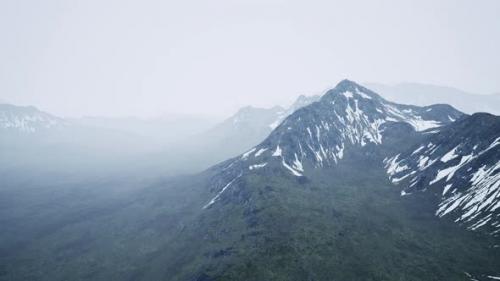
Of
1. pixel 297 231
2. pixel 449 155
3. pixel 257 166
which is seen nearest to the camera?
pixel 297 231

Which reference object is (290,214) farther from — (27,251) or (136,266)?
(27,251)

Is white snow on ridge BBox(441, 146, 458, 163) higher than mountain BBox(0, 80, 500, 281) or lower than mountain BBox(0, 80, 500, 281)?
higher

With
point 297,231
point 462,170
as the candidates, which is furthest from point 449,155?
point 297,231

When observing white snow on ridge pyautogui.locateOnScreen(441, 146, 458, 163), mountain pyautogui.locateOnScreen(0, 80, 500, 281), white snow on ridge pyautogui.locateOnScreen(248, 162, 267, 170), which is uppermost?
white snow on ridge pyautogui.locateOnScreen(248, 162, 267, 170)

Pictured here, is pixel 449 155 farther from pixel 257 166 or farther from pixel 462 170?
pixel 257 166

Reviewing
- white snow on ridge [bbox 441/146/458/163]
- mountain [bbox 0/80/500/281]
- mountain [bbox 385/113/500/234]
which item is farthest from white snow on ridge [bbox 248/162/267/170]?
white snow on ridge [bbox 441/146/458/163]

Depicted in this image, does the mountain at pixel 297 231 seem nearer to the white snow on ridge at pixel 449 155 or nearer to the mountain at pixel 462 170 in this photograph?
the mountain at pixel 462 170

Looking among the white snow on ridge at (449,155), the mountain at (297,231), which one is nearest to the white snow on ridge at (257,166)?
the mountain at (297,231)

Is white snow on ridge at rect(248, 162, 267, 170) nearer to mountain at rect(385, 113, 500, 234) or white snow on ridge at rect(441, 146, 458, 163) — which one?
mountain at rect(385, 113, 500, 234)

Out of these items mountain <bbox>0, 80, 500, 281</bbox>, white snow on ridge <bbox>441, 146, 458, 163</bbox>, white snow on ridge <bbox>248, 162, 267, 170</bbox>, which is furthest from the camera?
white snow on ridge <bbox>248, 162, 267, 170</bbox>
